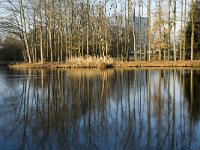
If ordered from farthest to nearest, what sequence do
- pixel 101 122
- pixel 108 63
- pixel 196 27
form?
pixel 196 27 → pixel 108 63 → pixel 101 122

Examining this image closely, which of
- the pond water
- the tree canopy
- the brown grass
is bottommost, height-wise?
the pond water

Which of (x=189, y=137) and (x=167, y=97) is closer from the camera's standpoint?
(x=189, y=137)

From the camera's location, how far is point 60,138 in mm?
7395

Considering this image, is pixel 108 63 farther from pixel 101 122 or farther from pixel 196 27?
pixel 101 122

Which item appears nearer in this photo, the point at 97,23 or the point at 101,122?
the point at 101,122

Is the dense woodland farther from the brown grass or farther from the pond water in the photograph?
the pond water

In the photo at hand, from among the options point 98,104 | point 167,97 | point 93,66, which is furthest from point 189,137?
point 93,66

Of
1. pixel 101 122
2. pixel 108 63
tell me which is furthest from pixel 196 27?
pixel 101 122

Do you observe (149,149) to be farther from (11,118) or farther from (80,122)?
(11,118)

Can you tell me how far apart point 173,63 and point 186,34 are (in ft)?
35.7

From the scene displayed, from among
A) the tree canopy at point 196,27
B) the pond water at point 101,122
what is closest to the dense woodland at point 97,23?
the tree canopy at point 196,27

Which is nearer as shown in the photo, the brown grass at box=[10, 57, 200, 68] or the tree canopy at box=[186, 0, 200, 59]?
the brown grass at box=[10, 57, 200, 68]

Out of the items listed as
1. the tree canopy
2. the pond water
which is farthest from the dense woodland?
the pond water

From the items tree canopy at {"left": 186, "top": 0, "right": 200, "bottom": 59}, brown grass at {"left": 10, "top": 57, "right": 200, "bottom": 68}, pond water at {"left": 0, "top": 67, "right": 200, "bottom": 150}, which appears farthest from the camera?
tree canopy at {"left": 186, "top": 0, "right": 200, "bottom": 59}
